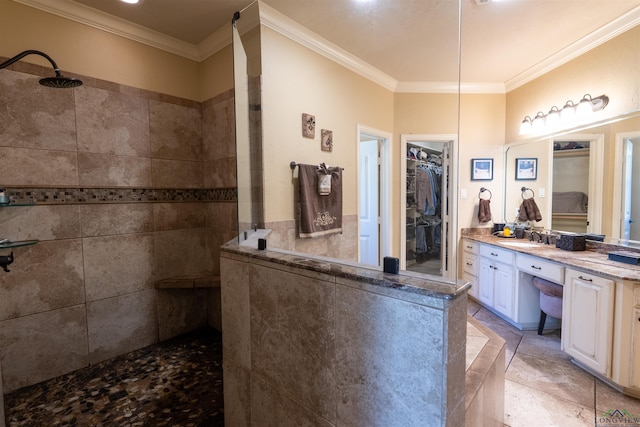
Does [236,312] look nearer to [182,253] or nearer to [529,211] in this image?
[182,253]

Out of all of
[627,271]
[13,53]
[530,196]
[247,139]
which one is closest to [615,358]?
[627,271]

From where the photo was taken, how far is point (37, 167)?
186cm

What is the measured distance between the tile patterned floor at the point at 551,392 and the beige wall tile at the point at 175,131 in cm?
251

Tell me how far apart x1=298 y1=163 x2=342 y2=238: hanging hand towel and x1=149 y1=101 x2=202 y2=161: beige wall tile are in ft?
3.68

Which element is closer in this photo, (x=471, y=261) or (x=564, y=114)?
(x=564, y=114)

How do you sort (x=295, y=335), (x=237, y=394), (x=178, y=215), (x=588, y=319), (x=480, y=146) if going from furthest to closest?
(x=480, y=146) → (x=178, y=215) → (x=588, y=319) → (x=237, y=394) → (x=295, y=335)

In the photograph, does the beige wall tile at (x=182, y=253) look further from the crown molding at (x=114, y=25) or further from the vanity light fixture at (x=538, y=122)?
the vanity light fixture at (x=538, y=122)

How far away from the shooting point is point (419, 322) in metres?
0.78

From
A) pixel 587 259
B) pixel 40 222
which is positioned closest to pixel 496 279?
pixel 587 259

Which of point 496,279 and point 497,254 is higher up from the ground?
point 497,254

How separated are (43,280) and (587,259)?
3905 millimetres

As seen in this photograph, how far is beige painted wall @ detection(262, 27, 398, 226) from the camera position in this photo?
2076 mm

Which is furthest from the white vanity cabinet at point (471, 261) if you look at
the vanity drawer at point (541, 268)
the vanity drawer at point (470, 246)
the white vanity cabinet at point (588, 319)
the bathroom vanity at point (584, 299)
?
the white vanity cabinet at point (588, 319)

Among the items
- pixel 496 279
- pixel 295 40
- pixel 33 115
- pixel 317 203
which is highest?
pixel 295 40
